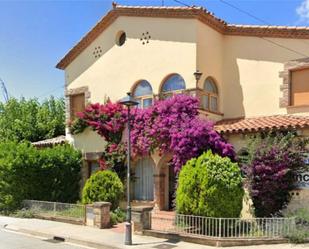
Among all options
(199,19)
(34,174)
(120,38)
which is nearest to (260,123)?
(199,19)

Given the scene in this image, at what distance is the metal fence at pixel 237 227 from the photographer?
11445mm

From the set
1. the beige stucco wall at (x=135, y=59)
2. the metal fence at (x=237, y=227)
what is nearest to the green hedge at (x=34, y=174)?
the beige stucco wall at (x=135, y=59)

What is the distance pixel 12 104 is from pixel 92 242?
18356mm

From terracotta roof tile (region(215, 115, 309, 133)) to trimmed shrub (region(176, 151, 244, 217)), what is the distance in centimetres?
238

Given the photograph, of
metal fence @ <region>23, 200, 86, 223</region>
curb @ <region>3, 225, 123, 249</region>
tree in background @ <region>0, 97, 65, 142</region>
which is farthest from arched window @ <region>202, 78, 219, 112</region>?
tree in background @ <region>0, 97, 65, 142</region>

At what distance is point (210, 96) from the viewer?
56.1ft

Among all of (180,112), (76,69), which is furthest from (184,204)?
(76,69)

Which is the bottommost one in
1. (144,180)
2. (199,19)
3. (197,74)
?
(144,180)

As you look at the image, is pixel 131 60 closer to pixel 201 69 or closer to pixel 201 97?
pixel 201 69

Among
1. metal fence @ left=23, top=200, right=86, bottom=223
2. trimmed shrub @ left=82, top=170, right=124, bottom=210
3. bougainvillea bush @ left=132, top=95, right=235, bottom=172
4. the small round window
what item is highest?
the small round window

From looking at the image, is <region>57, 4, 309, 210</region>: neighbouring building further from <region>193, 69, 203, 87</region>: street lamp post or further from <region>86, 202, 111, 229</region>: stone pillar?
<region>86, 202, 111, 229</region>: stone pillar

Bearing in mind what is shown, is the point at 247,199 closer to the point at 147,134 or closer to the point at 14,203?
the point at 147,134

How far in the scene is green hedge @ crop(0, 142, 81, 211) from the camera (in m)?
17.4

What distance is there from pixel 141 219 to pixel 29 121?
15893mm
